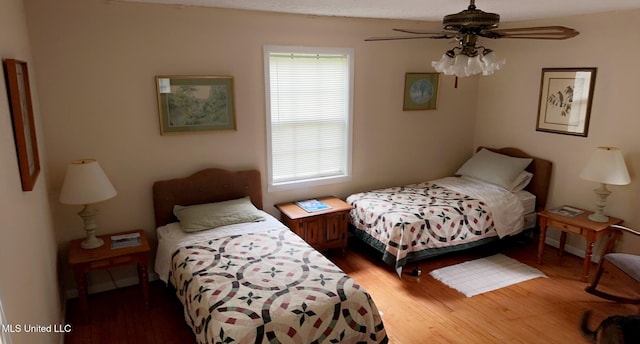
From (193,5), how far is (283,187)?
177 centimetres

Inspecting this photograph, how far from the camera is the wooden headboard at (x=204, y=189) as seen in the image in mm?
3477

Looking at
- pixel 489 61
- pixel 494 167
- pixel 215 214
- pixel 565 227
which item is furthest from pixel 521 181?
pixel 215 214

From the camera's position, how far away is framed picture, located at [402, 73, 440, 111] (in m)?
4.45

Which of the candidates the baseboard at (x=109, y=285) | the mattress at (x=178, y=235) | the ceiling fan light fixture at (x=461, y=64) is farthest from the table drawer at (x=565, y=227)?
the baseboard at (x=109, y=285)

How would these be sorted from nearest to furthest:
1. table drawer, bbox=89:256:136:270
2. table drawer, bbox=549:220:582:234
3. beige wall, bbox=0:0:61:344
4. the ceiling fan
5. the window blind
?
beige wall, bbox=0:0:61:344 < the ceiling fan < table drawer, bbox=89:256:136:270 < table drawer, bbox=549:220:582:234 < the window blind

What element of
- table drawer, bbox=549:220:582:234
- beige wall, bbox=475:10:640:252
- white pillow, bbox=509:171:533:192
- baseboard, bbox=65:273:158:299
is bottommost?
baseboard, bbox=65:273:158:299

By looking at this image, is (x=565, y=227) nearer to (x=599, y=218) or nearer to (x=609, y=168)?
(x=599, y=218)

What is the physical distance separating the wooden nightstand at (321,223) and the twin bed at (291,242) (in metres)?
0.18

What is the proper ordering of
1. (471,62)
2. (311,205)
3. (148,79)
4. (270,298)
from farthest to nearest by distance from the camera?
(311,205)
(148,79)
(270,298)
(471,62)

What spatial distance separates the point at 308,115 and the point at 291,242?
1.43 meters

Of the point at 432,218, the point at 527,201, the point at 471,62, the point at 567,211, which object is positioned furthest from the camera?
the point at 527,201

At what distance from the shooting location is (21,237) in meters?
1.80

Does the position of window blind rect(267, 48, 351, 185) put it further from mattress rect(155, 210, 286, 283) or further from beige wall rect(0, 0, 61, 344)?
beige wall rect(0, 0, 61, 344)

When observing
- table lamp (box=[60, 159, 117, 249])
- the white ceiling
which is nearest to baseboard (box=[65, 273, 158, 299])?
table lamp (box=[60, 159, 117, 249])
